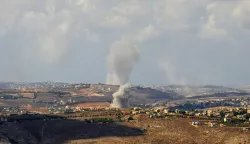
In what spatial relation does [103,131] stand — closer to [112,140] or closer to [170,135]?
[112,140]

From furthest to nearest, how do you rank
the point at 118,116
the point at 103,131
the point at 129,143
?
the point at 118,116, the point at 103,131, the point at 129,143

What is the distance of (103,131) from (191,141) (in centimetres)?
3180

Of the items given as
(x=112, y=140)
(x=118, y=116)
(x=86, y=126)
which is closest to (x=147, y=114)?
(x=118, y=116)

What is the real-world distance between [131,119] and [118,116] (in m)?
10.5

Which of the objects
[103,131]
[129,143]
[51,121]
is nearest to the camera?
[129,143]

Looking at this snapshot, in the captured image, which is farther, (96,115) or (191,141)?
(96,115)

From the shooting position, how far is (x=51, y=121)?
6501 inches

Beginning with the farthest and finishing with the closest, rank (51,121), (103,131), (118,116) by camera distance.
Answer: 1. (118,116)
2. (51,121)
3. (103,131)

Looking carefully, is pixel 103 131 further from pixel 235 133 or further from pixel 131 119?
pixel 235 133

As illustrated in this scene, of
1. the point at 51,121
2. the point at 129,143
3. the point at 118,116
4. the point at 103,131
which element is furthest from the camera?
the point at 118,116

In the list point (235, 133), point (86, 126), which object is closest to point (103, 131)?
point (86, 126)

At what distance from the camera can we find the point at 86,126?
156m

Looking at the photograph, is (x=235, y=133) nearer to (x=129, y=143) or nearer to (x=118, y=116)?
(x=129, y=143)

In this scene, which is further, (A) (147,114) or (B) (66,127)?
(A) (147,114)
